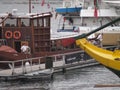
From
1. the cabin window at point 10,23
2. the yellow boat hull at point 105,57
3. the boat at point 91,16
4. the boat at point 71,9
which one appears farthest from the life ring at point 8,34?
the boat at point 71,9

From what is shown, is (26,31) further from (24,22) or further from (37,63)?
(37,63)

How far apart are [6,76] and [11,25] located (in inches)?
240

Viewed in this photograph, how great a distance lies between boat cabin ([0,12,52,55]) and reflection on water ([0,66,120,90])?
3297mm

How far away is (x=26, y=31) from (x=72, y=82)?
6522 mm

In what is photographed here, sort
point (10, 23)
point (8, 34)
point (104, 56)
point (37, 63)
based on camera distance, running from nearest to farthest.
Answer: point (104, 56)
point (37, 63)
point (8, 34)
point (10, 23)

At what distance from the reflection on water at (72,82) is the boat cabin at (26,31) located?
130 inches

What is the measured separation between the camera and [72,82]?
41.0m

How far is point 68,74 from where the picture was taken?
4400cm

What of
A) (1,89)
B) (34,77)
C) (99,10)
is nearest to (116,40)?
(99,10)

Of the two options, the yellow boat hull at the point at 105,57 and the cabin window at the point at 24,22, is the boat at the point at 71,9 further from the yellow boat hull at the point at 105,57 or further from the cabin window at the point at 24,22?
the yellow boat hull at the point at 105,57

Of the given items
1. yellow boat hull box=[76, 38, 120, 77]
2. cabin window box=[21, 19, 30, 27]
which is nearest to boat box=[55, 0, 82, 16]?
cabin window box=[21, 19, 30, 27]

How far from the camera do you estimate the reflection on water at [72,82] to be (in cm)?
3884

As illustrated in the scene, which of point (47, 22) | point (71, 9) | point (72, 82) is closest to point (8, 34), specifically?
point (47, 22)

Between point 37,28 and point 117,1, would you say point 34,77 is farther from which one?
point 117,1
